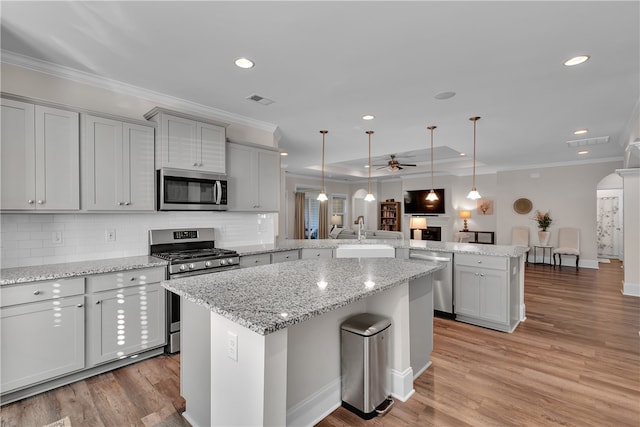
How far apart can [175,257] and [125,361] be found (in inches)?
38.3

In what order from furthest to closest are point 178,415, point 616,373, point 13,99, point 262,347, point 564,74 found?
point 564,74 < point 616,373 < point 13,99 < point 178,415 < point 262,347

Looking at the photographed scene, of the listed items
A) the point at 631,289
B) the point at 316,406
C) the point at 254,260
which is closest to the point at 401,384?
the point at 316,406

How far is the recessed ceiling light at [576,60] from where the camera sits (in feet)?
8.38

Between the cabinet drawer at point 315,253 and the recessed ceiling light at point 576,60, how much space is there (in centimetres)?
326

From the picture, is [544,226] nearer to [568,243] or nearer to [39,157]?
[568,243]

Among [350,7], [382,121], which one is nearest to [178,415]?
[350,7]

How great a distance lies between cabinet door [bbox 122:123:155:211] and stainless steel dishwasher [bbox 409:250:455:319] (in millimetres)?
3345

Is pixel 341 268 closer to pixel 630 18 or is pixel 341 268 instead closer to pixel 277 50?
pixel 277 50

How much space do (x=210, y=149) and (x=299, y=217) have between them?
6684 millimetres

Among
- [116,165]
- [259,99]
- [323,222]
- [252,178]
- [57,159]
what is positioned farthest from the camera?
[323,222]

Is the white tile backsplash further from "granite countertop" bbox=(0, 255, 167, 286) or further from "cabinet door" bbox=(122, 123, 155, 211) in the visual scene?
"cabinet door" bbox=(122, 123, 155, 211)

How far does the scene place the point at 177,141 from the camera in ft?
10.8

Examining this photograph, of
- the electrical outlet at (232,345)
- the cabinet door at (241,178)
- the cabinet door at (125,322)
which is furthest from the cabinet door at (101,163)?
the electrical outlet at (232,345)

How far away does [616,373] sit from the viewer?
2.69 m
